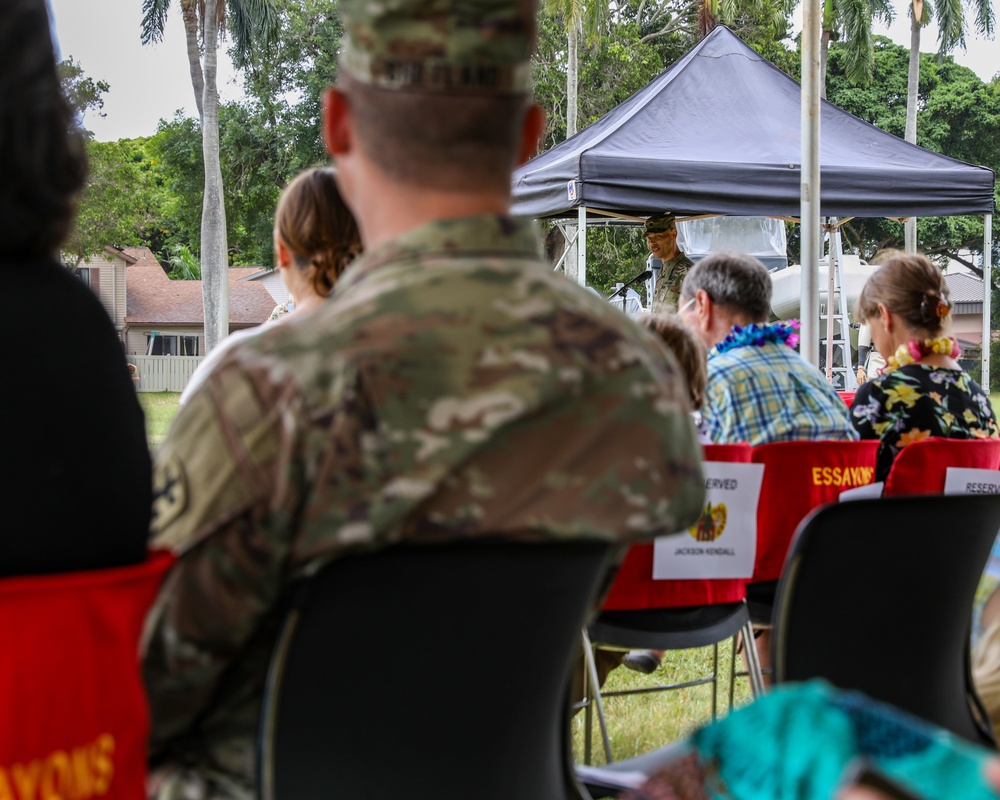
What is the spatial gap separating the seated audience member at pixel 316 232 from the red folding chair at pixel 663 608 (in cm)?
102

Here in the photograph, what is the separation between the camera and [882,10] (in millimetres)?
31875

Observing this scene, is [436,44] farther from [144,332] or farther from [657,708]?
[144,332]

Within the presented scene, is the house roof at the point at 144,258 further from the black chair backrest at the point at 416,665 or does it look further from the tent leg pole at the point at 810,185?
the black chair backrest at the point at 416,665

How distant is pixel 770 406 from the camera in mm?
3617

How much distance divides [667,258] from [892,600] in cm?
546

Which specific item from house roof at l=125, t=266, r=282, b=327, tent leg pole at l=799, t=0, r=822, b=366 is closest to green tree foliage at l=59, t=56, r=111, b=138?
tent leg pole at l=799, t=0, r=822, b=366

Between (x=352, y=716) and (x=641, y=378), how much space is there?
1.62 feet

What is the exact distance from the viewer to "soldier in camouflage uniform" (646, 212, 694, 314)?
6.98 m

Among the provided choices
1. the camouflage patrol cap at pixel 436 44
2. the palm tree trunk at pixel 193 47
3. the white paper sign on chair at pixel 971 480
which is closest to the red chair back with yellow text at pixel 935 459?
the white paper sign on chair at pixel 971 480

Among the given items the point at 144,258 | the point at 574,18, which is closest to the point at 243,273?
the point at 144,258

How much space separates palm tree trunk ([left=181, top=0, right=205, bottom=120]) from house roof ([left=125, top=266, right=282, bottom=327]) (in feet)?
68.7

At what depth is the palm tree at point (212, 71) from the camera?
25.6m

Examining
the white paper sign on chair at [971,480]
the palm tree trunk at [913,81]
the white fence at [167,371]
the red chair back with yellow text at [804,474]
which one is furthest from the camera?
the white fence at [167,371]

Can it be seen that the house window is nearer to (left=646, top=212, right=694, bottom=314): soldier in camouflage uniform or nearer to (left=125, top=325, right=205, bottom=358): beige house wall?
(left=125, top=325, right=205, bottom=358): beige house wall
